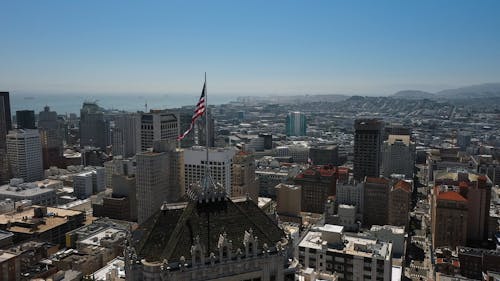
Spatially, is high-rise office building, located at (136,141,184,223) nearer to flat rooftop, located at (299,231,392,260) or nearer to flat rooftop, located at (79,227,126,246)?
flat rooftop, located at (79,227,126,246)

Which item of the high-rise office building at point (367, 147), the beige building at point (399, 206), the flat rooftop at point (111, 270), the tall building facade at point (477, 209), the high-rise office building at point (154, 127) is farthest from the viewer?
the high-rise office building at point (367, 147)

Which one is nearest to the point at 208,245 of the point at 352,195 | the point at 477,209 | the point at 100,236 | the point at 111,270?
the point at 111,270

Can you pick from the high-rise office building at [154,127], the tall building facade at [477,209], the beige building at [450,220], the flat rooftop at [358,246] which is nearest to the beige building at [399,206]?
the beige building at [450,220]

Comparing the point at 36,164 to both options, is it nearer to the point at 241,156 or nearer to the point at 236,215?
the point at 241,156

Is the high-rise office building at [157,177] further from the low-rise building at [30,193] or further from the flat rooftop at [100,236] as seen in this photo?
the low-rise building at [30,193]

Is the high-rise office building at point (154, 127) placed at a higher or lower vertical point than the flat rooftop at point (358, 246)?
higher

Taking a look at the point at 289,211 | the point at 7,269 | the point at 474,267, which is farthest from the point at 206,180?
the point at 289,211

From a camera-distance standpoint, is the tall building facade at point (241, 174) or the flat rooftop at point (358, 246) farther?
the tall building facade at point (241, 174)

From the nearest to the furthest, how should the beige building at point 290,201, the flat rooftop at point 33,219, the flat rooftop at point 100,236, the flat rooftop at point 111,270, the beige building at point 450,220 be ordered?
the flat rooftop at point 111,270 < the flat rooftop at point 100,236 < the flat rooftop at point 33,219 < the beige building at point 450,220 < the beige building at point 290,201

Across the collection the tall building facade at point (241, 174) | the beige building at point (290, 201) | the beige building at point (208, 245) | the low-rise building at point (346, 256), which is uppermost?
the beige building at point (208, 245)
